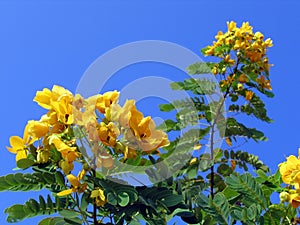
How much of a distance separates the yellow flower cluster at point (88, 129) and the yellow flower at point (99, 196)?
0.10 metres

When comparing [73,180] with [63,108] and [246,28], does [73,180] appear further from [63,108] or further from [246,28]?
[246,28]

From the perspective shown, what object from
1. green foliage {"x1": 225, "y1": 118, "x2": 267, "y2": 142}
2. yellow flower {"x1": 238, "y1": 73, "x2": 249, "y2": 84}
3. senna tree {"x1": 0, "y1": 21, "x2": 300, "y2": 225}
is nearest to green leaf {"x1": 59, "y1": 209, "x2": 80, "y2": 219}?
senna tree {"x1": 0, "y1": 21, "x2": 300, "y2": 225}

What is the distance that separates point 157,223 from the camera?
6.42 feet

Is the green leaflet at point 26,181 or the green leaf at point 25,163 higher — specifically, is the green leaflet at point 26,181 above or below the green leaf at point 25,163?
below

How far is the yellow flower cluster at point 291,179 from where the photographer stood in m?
2.08

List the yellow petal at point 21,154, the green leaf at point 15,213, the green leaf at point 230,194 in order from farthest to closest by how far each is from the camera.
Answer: the green leaf at point 230,194, the yellow petal at point 21,154, the green leaf at point 15,213

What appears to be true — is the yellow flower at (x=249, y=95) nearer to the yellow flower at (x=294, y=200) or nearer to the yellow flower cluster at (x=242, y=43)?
the yellow flower cluster at (x=242, y=43)

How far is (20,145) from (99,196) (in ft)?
1.32

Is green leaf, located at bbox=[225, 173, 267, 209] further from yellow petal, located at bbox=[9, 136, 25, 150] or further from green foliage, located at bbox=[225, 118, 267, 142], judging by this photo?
green foliage, located at bbox=[225, 118, 267, 142]

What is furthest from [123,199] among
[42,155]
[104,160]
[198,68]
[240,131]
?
[198,68]

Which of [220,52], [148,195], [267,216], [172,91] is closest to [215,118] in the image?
[172,91]

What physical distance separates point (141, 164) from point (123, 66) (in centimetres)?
101

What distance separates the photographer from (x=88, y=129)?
1928 millimetres

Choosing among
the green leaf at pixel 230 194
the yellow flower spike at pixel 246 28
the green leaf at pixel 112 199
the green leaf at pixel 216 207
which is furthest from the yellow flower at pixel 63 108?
the yellow flower spike at pixel 246 28
